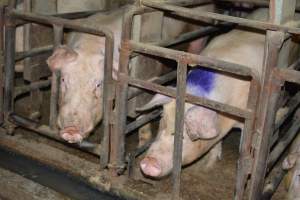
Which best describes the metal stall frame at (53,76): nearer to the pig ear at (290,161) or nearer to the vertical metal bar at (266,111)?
the vertical metal bar at (266,111)

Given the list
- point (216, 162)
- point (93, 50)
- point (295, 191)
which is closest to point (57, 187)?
→ point (93, 50)

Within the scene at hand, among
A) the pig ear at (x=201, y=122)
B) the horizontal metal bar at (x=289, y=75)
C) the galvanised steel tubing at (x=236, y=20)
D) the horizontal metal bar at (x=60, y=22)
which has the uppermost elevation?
the galvanised steel tubing at (x=236, y=20)

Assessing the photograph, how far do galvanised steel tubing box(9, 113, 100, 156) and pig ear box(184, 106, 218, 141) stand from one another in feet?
2.43

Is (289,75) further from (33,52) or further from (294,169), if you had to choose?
(33,52)

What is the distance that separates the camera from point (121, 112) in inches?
127

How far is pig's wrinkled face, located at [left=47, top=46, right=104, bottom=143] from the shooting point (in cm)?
355

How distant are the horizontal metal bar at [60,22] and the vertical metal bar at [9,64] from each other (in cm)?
10

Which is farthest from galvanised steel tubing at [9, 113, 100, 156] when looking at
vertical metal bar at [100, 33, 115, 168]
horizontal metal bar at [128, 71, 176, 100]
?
horizontal metal bar at [128, 71, 176, 100]

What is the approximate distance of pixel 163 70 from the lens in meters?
4.05

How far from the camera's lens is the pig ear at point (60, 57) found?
Result: 354 cm

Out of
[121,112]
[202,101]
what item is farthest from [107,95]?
[202,101]

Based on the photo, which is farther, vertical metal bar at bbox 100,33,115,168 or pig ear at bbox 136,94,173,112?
pig ear at bbox 136,94,173,112

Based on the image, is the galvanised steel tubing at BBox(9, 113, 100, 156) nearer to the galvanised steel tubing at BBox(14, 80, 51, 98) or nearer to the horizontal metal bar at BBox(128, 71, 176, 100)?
the galvanised steel tubing at BBox(14, 80, 51, 98)

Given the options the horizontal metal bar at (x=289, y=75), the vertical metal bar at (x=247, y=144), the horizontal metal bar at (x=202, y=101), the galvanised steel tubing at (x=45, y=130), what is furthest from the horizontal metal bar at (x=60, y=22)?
the horizontal metal bar at (x=289, y=75)
